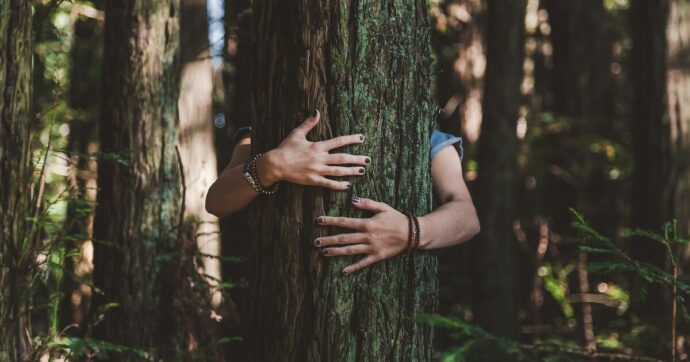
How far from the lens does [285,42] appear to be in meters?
2.71

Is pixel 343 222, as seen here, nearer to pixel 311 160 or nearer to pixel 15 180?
pixel 311 160

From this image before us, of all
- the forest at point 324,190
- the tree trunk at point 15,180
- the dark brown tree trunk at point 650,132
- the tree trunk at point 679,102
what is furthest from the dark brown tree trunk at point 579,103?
the tree trunk at point 15,180

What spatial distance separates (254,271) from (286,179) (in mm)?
419

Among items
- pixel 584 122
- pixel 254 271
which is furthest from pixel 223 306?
pixel 584 122

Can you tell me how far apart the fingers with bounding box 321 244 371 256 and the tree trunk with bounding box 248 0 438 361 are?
0.16 feet

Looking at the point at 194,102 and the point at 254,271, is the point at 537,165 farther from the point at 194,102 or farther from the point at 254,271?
the point at 254,271

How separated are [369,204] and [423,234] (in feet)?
0.91

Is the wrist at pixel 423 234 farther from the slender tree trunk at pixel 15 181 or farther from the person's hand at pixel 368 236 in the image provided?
the slender tree trunk at pixel 15 181

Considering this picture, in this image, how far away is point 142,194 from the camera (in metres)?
5.08

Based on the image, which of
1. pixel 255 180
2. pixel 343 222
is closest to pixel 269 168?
pixel 255 180

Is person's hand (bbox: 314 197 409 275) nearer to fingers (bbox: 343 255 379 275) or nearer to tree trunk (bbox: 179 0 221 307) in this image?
fingers (bbox: 343 255 379 275)

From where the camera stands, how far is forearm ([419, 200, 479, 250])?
111 inches

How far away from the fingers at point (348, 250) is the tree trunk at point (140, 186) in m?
2.52

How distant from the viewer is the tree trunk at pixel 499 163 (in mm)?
8758
